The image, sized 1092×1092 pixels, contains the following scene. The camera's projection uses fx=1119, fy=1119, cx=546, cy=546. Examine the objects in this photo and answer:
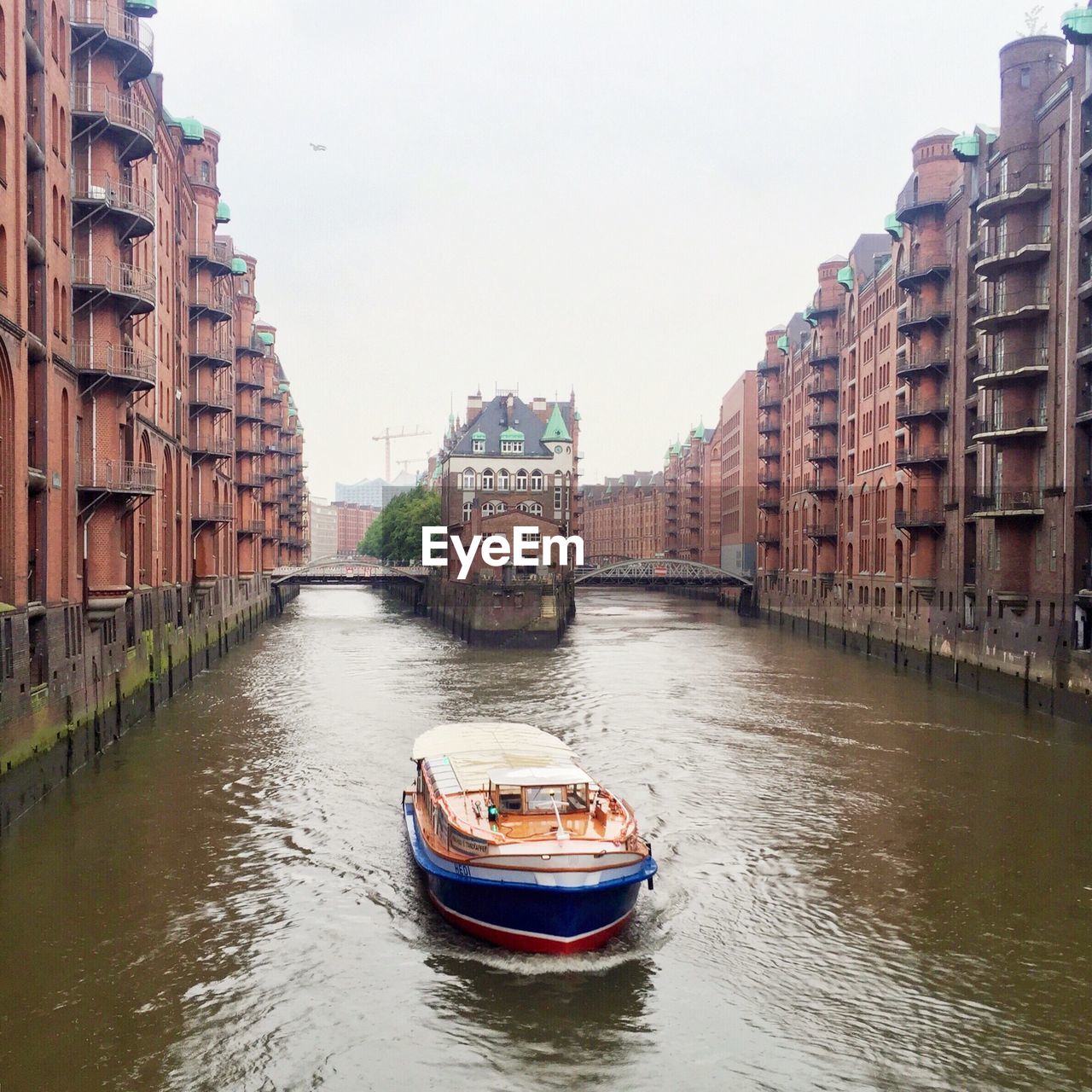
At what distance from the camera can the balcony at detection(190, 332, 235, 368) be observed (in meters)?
61.3

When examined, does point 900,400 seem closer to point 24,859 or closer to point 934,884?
point 934,884

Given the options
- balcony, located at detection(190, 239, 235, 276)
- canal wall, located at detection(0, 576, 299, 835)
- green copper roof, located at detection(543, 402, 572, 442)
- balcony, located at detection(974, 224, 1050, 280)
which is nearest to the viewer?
canal wall, located at detection(0, 576, 299, 835)

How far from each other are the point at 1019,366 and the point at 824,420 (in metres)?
41.1

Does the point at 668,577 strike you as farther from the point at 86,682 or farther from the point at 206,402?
the point at 86,682

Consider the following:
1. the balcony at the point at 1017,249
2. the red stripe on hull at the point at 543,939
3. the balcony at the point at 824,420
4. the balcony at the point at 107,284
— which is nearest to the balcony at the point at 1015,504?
the balcony at the point at 1017,249

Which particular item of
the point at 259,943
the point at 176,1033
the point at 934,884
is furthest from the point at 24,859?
the point at 934,884

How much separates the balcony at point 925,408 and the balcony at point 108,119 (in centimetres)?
4022

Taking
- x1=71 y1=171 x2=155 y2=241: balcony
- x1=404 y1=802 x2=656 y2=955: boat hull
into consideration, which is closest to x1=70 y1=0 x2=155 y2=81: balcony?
x1=71 y1=171 x2=155 y2=241: balcony

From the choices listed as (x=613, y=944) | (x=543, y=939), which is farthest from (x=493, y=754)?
(x=543, y=939)

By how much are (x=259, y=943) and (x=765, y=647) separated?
5747 cm

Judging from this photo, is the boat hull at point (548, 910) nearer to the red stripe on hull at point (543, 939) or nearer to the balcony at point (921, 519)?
the red stripe on hull at point (543, 939)

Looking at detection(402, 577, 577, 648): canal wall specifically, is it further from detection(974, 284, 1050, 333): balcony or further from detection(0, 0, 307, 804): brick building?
detection(974, 284, 1050, 333): balcony

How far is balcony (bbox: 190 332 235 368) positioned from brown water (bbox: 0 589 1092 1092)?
2883cm

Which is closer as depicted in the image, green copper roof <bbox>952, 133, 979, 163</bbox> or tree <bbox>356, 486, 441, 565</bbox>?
green copper roof <bbox>952, 133, 979, 163</bbox>
